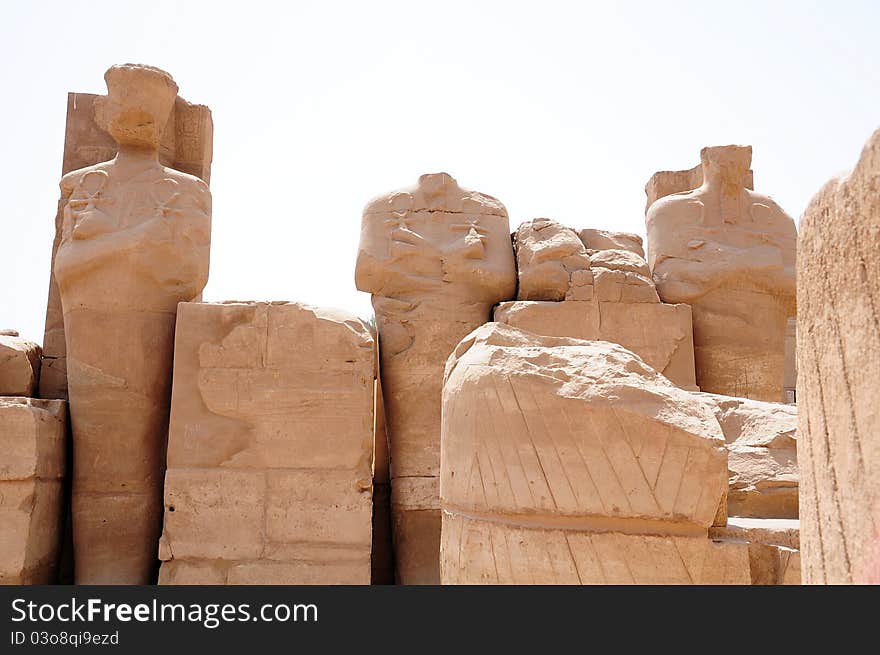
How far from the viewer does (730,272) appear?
6207 millimetres

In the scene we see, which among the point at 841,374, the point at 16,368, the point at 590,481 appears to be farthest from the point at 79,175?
the point at 841,374

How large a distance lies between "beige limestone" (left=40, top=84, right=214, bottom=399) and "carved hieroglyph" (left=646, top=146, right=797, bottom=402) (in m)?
3.42

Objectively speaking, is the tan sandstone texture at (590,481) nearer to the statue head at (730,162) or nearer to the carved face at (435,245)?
the carved face at (435,245)

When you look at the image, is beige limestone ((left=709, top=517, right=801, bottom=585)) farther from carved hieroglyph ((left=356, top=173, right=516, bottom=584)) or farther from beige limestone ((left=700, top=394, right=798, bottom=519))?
carved hieroglyph ((left=356, top=173, right=516, bottom=584))

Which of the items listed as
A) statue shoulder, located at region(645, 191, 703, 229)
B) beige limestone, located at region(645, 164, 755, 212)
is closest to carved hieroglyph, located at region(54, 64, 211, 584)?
statue shoulder, located at region(645, 191, 703, 229)

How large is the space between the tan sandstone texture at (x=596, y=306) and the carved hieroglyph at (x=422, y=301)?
0.71 ft

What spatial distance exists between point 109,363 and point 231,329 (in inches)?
32.5

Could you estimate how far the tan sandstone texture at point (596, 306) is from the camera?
18.9 ft

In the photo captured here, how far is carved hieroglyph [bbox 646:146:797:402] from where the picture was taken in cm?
618

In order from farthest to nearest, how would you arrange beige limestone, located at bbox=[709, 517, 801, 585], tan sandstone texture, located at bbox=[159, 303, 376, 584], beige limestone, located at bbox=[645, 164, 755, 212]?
beige limestone, located at bbox=[645, 164, 755, 212] → tan sandstone texture, located at bbox=[159, 303, 376, 584] → beige limestone, located at bbox=[709, 517, 801, 585]

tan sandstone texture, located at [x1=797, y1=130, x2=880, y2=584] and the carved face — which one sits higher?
the carved face

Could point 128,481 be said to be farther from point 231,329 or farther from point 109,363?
point 231,329

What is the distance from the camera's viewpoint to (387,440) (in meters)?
6.03

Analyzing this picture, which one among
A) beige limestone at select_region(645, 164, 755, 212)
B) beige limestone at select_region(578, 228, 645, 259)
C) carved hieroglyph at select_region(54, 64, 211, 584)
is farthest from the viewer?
beige limestone at select_region(645, 164, 755, 212)
